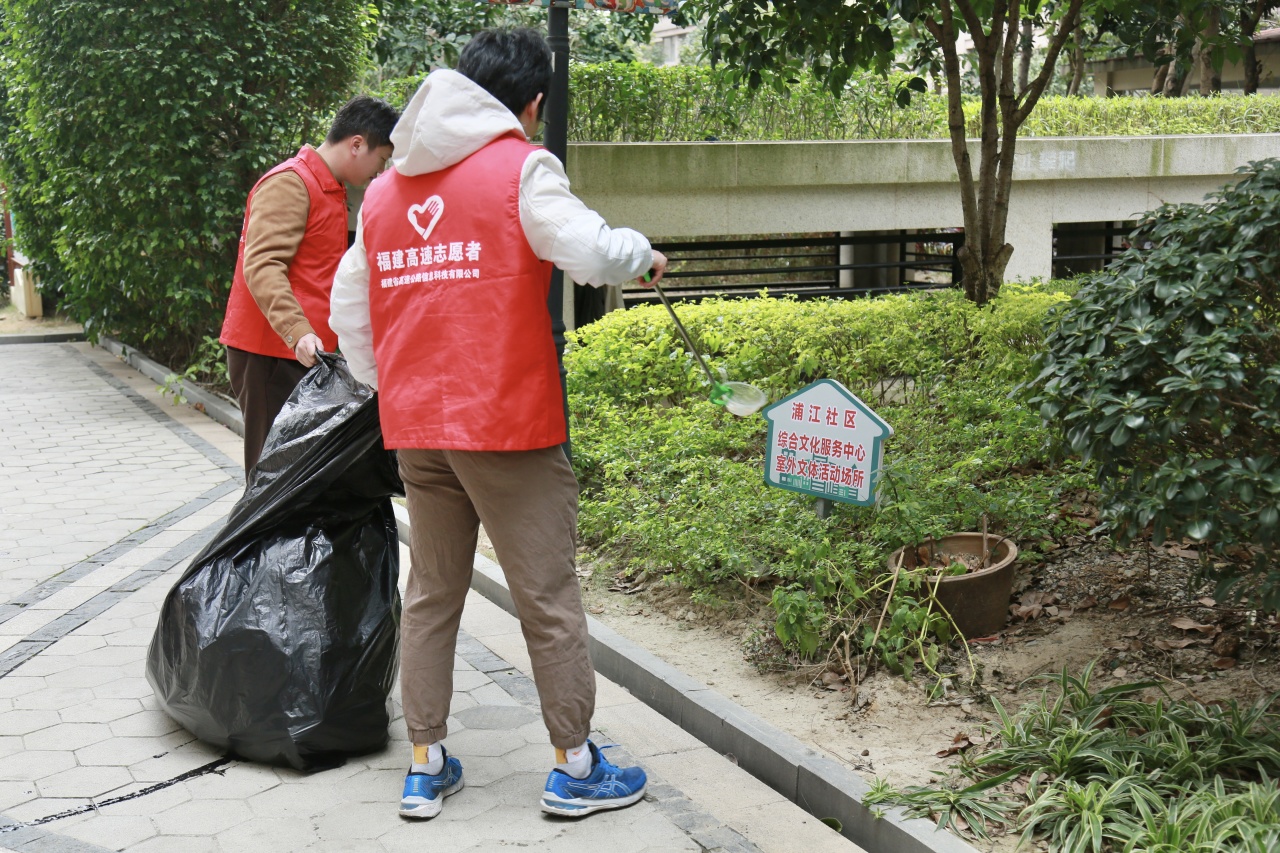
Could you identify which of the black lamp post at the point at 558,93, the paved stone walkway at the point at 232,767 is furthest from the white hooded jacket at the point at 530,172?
the black lamp post at the point at 558,93

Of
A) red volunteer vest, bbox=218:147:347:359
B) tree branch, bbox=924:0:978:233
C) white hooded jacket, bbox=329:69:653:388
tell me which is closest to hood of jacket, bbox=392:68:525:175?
white hooded jacket, bbox=329:69:653:388

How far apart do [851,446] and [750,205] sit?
21.1 feet

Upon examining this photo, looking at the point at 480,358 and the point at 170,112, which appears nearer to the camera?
the point at 480,358

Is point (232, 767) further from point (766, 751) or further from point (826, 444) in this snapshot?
point (826, 444)

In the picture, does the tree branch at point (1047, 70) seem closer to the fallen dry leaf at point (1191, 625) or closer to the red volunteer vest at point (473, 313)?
the fallen dry leaf at point (1191, 625)

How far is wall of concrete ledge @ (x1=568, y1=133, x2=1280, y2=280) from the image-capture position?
10.2 m

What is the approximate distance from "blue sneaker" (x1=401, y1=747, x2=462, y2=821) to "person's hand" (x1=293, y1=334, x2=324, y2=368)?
1.41 meters

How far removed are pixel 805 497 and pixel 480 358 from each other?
7.61 ft

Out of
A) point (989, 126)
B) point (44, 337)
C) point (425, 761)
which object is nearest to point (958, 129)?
point (989, 126)

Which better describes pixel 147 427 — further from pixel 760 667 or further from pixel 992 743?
pixel 992 743

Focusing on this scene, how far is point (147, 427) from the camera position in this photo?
9727 mm

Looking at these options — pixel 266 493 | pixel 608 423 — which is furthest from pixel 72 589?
pixel 608 423

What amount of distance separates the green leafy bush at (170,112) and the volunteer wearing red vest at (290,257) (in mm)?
5775

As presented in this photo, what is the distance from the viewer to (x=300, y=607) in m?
3.58
